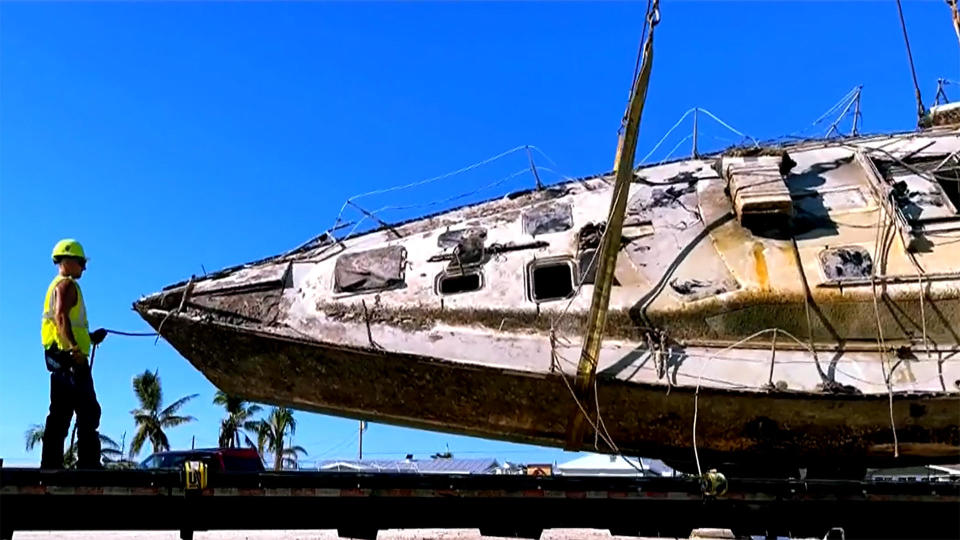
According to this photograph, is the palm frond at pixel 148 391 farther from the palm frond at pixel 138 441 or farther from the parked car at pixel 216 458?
the parked car at pixel 216 458

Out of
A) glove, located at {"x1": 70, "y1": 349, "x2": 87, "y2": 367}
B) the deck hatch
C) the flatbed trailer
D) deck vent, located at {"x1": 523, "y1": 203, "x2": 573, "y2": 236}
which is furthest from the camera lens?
deck vent, located at {"x1": 523, "y1": 203, "x2": 573, "y2": 236}

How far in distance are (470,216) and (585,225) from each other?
5.03 feet

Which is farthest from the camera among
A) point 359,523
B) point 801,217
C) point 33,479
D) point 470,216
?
point 470,216

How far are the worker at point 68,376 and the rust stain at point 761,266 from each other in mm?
6328

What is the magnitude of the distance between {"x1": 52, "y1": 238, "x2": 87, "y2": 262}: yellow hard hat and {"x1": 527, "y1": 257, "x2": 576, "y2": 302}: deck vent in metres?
4.34

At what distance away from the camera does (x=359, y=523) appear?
628cm

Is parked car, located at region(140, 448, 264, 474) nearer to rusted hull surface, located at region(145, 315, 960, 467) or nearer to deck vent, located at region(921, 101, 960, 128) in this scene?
rusted hull surface, located at region(145, 315, 960, 467)

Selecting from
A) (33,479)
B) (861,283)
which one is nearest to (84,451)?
(33,479)

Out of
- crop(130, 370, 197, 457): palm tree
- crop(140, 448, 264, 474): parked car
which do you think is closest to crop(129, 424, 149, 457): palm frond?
crop(130, 370, 197, 457): palm tree

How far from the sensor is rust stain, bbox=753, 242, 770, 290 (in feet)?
26.5

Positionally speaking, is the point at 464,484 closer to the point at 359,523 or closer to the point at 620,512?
the point at 359,523

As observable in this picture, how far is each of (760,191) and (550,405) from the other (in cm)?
325

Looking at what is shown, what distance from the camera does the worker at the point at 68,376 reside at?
22.3 ft

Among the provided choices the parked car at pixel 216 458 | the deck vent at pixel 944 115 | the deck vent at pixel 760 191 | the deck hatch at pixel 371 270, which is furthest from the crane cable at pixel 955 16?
the parked car at pixel 216 458
